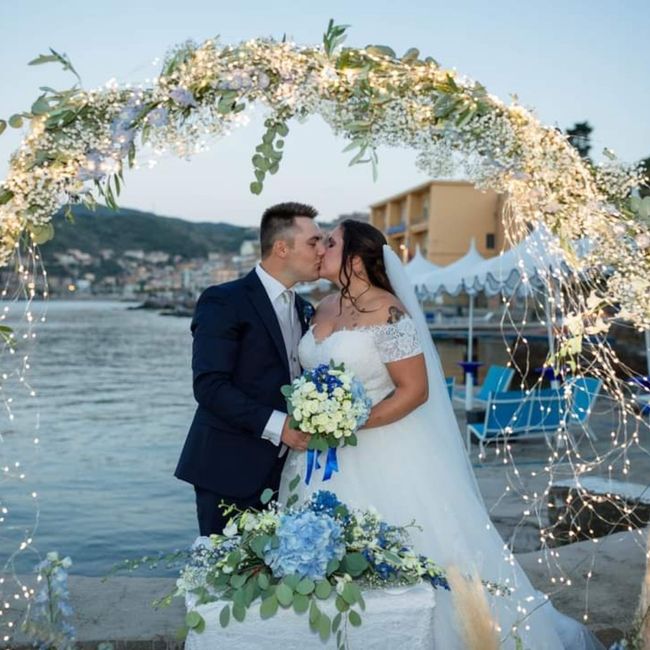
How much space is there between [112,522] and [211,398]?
4879 mm

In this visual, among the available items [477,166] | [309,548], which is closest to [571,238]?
[477,166]

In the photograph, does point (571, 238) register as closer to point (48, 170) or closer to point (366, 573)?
point (366, 573)

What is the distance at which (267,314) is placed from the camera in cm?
399

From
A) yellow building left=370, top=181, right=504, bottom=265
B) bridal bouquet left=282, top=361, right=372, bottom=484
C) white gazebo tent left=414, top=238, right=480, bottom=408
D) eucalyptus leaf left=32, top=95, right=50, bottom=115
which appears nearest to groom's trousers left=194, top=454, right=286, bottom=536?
bridal bouquet left=282, top=361, right=372, bottom=484

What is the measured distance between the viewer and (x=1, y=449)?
40.1 ft

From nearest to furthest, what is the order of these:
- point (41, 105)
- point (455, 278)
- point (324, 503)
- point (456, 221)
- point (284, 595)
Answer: point (284, 595)
point (324, 503)
point (41, 105)
point (455, 278)
point (456, 221)

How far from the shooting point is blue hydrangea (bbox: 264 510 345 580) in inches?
98.3

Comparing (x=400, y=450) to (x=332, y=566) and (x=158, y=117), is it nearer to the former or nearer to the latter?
(x=332, y=566)

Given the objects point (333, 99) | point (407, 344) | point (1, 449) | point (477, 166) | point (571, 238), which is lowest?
point (1, 449)

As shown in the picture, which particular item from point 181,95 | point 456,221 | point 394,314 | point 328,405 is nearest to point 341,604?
point 328,405

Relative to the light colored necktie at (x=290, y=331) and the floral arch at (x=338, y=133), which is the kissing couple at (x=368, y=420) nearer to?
the light colored necktie at (x=290, y=331)

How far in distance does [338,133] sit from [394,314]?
0.86 meters

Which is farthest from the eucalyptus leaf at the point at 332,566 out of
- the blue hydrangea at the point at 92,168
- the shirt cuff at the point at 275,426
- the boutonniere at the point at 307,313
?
the boutonniere at the point at 307,313

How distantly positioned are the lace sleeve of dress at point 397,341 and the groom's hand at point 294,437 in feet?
1.78
